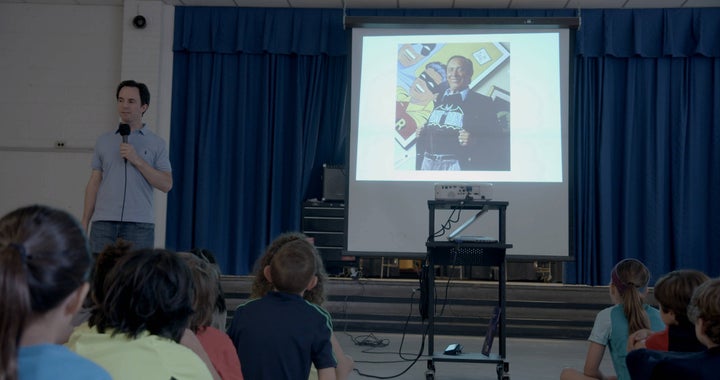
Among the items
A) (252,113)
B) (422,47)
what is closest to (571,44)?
(422,47)

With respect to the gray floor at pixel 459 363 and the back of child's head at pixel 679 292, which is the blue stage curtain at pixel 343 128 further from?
the back of child's head at pixel 679 292

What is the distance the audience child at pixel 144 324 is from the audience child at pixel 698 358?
35.4 inches

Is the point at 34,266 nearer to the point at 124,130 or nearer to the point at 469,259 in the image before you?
the point at 124,130

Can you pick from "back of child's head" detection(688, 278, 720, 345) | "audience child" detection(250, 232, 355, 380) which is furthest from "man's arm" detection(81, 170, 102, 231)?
"back of child's head" detection(688, 278, 720, 345)

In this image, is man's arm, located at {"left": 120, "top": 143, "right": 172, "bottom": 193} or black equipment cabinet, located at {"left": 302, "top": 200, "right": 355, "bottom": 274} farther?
black equipment cabinet, located at {"left": 302, "top": 200, "right": 355, "bottom": 274}

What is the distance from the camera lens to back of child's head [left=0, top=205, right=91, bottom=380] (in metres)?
0.80

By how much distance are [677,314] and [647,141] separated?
4885 millimetres

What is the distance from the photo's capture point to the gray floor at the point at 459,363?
3.89m

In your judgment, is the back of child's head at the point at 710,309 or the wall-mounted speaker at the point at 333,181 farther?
the wall-mounted speaker at the point at 333,181

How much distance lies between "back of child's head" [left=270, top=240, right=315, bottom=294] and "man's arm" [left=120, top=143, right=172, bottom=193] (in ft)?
4.17

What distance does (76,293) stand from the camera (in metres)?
0.90

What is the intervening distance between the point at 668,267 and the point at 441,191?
3.52 meters

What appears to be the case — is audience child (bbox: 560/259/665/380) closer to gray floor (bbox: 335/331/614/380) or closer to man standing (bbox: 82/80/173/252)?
gray floor (bbox: 335/331/614/380)

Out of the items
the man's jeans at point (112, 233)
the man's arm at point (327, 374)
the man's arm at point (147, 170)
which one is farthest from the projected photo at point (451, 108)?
the man's arm at point (327, 374)
